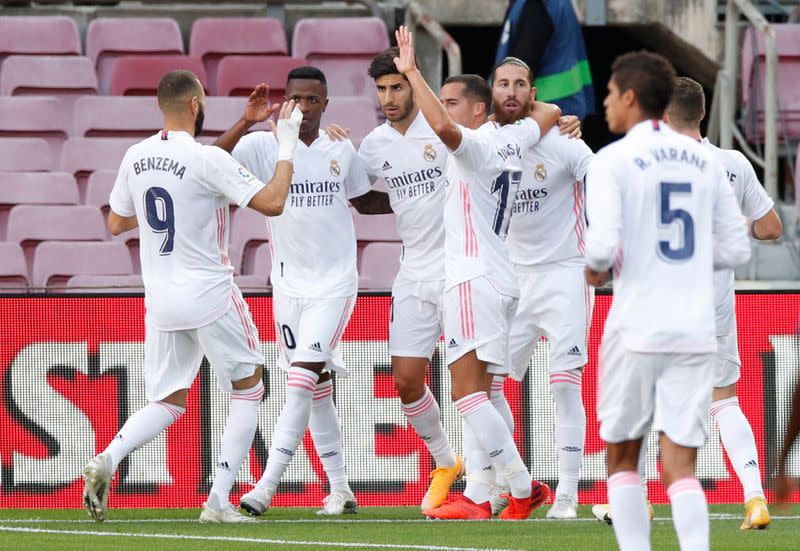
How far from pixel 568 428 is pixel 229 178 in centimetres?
213

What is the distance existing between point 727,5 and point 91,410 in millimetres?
7057

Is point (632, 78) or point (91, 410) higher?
point (632, 78)

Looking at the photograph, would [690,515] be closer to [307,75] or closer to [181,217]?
[181,217]

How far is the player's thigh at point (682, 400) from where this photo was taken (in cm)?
486

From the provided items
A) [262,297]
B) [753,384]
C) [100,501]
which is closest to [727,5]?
[753,384]

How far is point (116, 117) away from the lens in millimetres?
11812

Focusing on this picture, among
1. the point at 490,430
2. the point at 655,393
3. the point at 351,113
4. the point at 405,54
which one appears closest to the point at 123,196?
the point at 405,54

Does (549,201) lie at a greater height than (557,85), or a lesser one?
lesser

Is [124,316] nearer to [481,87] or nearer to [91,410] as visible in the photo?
[91,410]

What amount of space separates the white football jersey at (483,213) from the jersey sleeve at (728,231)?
2005 millimetres

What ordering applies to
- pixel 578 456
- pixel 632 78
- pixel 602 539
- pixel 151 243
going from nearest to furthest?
pixel 632 78, pixel 602 539, pixel 151 243, pixel 578 456

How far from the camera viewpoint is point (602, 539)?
256 inches

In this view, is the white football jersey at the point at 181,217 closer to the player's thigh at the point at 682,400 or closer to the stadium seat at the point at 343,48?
the player's thigh at the point at 682,400

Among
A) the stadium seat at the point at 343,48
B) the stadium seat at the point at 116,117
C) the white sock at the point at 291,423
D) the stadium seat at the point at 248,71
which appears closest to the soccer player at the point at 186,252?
→ the white sock at the point at 291,423
